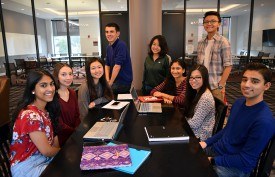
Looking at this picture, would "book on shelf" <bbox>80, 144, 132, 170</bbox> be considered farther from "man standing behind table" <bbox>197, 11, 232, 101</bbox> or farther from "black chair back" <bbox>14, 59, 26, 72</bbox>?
"black chair back" <bbox>14, 59, 26, 72</bbox>

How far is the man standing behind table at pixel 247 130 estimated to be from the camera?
124 cm

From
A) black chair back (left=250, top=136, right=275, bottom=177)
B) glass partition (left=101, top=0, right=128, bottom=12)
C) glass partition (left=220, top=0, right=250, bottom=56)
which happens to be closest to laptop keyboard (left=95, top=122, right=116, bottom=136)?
black chair back (left=250, top=136, right=275, bottom=177)

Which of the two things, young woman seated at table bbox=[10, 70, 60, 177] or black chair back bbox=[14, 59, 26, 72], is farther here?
black chair back bbox=[14, 59, 26, 72]

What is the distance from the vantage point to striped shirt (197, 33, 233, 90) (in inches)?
Result: 99.1

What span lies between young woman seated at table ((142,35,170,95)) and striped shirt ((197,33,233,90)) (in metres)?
0.53

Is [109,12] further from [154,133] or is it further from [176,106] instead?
[154,133]

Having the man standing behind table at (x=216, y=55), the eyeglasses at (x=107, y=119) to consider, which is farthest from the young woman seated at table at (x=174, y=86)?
the eyeglasses at (x=107, y=119)

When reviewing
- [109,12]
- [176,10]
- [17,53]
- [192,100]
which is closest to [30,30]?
[17,53]

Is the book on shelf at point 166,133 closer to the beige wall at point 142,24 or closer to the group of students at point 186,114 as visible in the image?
the group of students at point 186,114

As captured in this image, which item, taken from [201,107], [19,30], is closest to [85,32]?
[19,30]

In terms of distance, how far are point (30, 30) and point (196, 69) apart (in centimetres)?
851

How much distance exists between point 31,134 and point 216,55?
82.9 inches

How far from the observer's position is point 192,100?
6.81 feet

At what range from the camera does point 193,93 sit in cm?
210
